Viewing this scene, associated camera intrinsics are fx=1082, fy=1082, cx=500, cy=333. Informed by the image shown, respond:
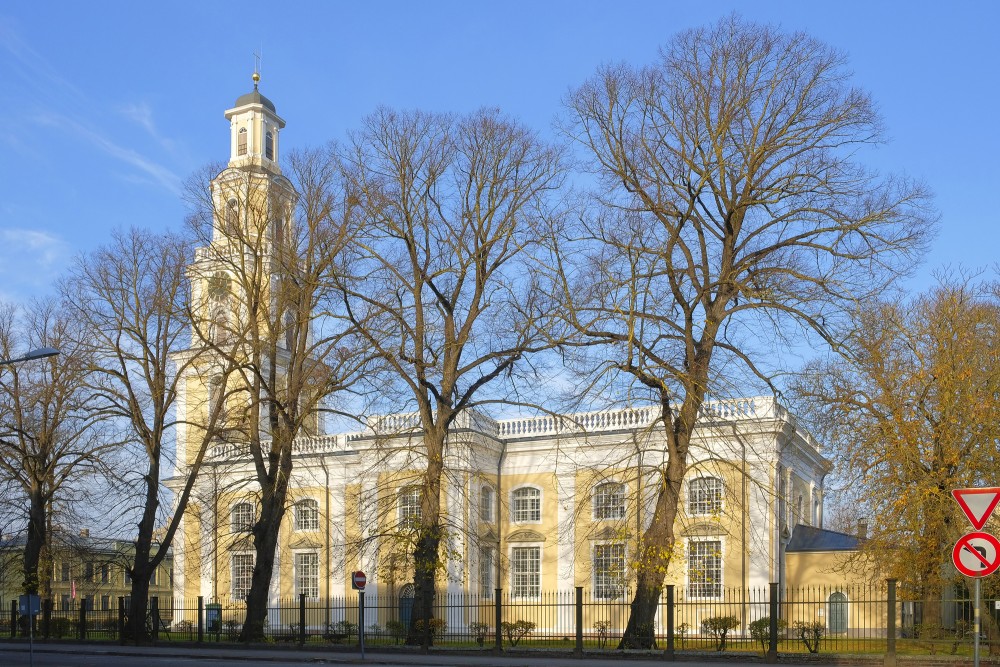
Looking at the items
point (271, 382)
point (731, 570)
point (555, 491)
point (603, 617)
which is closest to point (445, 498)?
point (555, 491)

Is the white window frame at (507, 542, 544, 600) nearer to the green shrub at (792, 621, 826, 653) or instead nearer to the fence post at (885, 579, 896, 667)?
the green shrub at (792, 621, 826, 653)

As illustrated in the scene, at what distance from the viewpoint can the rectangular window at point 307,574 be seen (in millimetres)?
48688

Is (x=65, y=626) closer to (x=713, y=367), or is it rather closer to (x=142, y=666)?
(x=142, y=666)

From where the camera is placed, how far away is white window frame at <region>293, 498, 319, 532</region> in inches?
1945

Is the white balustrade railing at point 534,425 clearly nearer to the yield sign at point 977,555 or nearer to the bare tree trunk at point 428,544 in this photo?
the bare tree trunk at point 428,544

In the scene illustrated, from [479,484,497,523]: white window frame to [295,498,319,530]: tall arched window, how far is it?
822 centimetres

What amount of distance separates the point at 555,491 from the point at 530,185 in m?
18.0

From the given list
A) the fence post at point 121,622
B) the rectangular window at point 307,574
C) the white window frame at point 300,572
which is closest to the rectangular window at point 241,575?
the white window frame at point 300,572

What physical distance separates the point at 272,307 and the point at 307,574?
65.3 feet

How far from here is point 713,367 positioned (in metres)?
26.2

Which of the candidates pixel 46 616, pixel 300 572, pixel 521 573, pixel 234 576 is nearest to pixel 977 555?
pixel 521 573

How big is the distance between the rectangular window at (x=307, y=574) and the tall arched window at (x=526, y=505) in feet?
31.2

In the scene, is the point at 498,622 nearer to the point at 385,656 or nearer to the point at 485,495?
the point at 385,656

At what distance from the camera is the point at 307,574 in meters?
49.2
